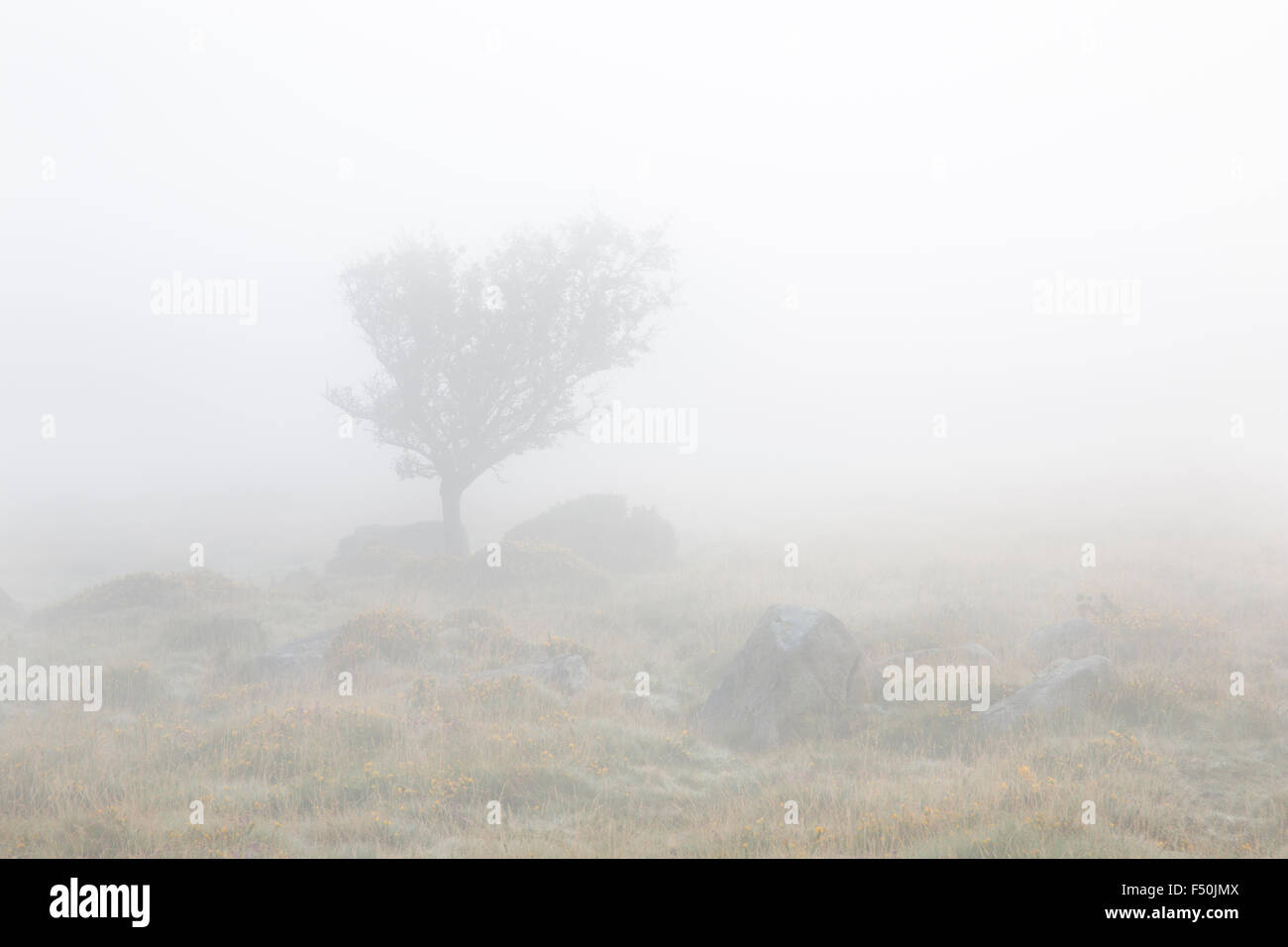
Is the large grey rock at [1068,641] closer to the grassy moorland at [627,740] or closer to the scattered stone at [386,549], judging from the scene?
the grassy moorland at [627,740]

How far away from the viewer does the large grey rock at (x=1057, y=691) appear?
11.7m

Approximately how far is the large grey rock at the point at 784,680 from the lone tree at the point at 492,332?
17690mm

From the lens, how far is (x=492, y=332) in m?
30.3

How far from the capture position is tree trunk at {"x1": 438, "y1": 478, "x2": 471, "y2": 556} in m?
30.9

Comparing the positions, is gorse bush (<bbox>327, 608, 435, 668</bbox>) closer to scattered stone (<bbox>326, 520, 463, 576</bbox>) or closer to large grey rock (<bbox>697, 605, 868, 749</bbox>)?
large grey rock (<bbox>697, 605, 868, 749</bbox>)

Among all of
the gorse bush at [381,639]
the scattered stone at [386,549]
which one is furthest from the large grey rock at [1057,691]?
the scattered stone at [386,549]

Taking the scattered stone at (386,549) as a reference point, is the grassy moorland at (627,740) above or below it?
below

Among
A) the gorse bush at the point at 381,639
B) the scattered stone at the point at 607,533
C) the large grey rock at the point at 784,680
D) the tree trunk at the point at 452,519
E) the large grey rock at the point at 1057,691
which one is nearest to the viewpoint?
the large grey rock at the point at 1057,691

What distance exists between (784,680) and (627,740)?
2.71 m

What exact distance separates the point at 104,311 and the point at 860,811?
11942 centimetres

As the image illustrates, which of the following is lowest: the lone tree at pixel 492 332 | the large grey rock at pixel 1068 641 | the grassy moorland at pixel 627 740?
the grassy moorland at pixel 627 740

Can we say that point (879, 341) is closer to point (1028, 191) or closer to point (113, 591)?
point (1028, 191)

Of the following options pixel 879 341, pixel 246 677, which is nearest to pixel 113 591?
pixel 246 677

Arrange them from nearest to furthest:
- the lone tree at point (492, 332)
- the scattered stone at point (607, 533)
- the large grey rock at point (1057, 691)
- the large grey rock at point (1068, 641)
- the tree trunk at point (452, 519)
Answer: the large grey rock at point (1057, 691), the large grey rock at point (1068, 641), the scattered stone at point (607, 533), the lone tree at point (492, 332), the tree trunk at point (452, 519)
